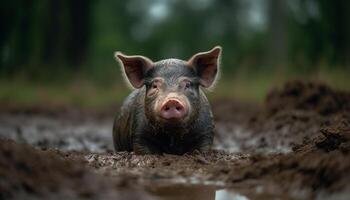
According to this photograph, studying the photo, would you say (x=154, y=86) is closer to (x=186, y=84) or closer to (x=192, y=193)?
(x=186, y=84)

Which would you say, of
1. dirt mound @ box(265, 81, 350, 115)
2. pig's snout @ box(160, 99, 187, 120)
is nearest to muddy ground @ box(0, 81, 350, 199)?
pig's snout @ box(160, 99, 187, 120)

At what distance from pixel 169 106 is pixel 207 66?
4.10 ft

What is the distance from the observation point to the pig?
23.2ft

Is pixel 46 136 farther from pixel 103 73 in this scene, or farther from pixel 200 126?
pixel 103 73

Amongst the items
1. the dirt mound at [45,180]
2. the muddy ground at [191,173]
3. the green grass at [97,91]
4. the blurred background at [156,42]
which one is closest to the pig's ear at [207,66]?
the muddy ground at [191,173]

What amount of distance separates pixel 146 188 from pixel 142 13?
45.1 m

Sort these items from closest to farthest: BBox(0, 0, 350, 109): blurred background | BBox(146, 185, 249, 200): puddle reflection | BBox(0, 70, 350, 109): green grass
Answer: BBox(146, 185, 249, 200): puddle reflection → BBox(0, 70, 350, 109): green grass → BBox(0, 0, 350, 109): blurred background

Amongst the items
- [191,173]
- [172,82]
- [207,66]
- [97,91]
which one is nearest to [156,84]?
[172,82]

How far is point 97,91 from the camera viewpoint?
2047 cm

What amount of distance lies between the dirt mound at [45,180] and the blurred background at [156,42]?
32.6ft

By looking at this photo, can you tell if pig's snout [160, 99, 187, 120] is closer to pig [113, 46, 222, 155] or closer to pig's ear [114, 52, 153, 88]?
pig [113, 46, 222, 155]

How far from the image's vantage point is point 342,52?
19266mm

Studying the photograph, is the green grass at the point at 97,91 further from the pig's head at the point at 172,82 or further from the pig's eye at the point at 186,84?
the pig's eye at the point at 186,84

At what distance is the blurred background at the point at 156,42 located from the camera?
1844cm
